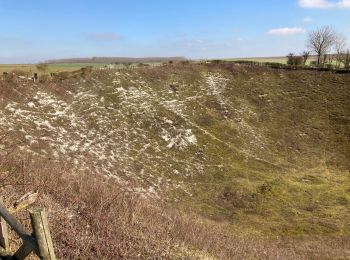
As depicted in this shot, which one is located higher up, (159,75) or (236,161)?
(159,75)

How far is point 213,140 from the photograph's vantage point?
132 ft

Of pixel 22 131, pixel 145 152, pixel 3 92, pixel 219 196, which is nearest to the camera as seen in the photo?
pixel 219 196

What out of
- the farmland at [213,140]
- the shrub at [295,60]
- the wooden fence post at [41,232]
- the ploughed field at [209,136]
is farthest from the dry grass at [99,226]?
the shrub at [295,60]

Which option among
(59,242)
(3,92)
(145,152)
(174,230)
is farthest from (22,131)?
(59,242)

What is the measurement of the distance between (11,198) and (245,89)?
150 ft

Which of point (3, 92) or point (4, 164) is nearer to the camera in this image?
point (4, 164)

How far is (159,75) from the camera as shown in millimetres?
53344

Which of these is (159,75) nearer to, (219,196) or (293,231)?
(219,196)

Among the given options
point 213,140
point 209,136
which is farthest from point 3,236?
point 209,136

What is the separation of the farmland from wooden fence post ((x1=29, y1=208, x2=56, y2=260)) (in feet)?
55.9

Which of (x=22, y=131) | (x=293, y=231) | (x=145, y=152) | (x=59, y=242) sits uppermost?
(x=59, y=242)

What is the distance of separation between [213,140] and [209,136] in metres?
0.73

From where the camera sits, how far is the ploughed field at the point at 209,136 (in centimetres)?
3055

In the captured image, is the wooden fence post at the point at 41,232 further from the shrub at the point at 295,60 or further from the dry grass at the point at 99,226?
the shrub at the point at 295,60
